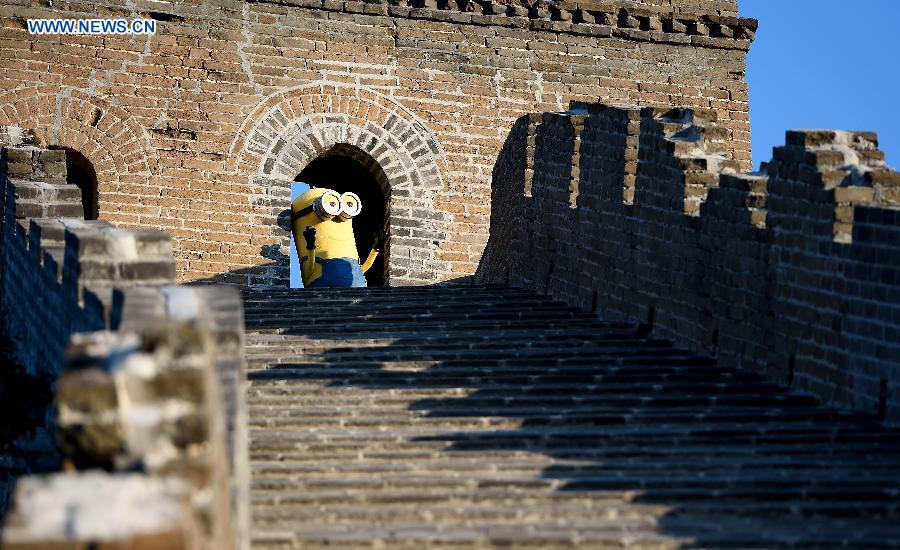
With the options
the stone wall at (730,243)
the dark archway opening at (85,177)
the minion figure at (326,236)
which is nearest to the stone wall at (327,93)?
the dark archway opening at (85,177)

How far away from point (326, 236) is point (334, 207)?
32 centimetres

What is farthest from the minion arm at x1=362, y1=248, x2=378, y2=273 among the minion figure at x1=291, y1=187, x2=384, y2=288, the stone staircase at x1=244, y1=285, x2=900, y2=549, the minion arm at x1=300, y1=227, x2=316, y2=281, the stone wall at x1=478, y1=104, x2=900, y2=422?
the stone staircase at x1=244, y1=285, x2=900, y2=549

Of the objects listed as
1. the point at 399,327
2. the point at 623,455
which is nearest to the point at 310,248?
the point at 399,327

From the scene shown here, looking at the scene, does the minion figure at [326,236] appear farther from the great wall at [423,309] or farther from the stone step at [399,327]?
the stone step at [399,327]

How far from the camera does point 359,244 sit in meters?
24.1

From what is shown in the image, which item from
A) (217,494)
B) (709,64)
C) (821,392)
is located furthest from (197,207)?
(217,494)

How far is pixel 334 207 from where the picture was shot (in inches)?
802

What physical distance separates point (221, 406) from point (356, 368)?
5.12 metres

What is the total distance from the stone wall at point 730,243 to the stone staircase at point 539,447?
0.81 ft

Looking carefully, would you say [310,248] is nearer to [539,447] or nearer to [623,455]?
[539,447]

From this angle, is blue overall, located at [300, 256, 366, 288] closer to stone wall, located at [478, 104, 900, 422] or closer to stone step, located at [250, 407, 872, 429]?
stone wall, located at [478, 104, 900, 422]

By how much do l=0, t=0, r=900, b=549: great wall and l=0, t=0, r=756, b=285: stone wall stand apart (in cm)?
4

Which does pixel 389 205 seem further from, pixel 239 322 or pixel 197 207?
pixel 239 322

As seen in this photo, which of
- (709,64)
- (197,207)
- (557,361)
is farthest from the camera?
(709,64)
